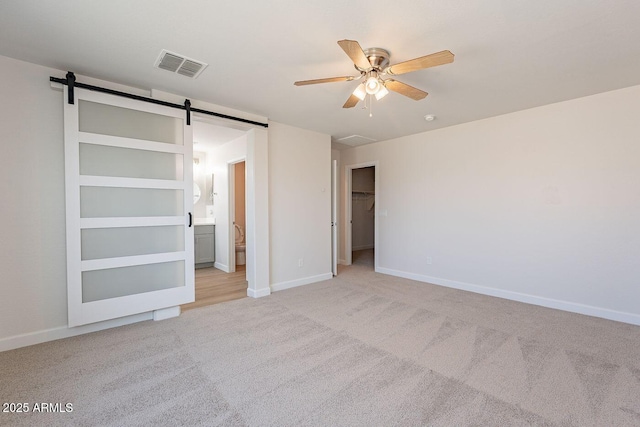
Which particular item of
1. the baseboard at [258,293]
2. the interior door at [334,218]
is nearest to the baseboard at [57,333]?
the baseboard at [258,293]

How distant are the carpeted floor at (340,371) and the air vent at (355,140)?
3064mm

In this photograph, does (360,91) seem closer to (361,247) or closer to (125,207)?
(125,207)

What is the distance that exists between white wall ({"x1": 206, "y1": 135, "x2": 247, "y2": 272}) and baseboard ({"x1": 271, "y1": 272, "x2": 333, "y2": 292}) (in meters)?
1.64

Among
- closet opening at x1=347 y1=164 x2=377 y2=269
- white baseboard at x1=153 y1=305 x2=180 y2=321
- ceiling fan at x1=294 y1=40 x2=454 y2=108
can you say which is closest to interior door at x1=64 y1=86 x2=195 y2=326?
white baseboard at x1=153 y1=305 x2=180 y2=321

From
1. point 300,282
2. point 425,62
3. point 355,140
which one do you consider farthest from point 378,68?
point 300,282

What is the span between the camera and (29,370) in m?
2.14

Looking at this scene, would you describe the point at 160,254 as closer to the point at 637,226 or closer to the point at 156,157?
the point at 156,157

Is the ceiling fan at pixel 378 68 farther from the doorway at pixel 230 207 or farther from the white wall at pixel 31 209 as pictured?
the white wall at pixel 31 209

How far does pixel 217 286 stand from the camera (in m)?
4.43

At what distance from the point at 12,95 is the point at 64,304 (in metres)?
1.93

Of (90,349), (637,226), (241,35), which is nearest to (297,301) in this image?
(90,349)

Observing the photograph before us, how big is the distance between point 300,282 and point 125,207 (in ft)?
8.48

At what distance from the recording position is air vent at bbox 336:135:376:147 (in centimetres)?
507

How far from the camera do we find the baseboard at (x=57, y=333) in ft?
8.04
